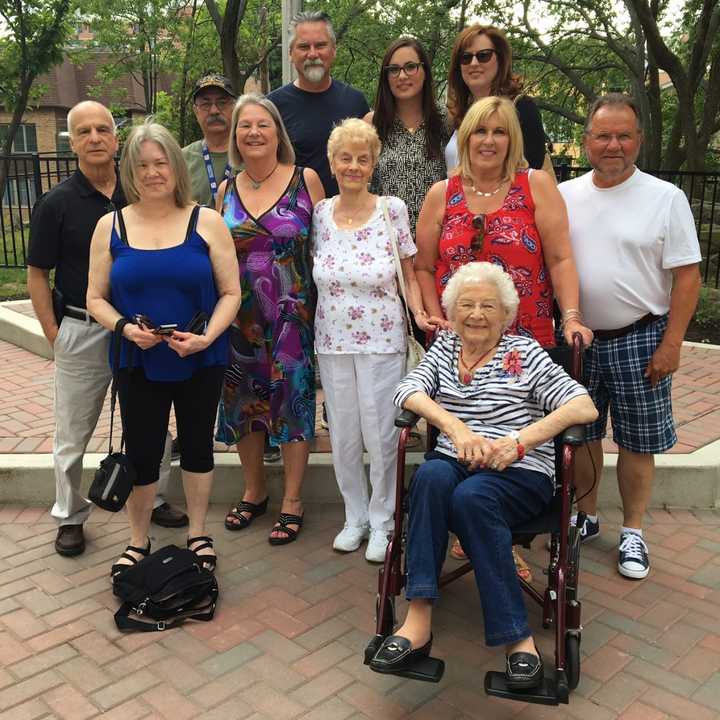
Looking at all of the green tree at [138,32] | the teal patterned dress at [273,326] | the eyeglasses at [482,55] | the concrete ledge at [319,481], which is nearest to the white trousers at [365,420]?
the teal patterned dress at [273,326]

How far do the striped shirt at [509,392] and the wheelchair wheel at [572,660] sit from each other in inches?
22.9

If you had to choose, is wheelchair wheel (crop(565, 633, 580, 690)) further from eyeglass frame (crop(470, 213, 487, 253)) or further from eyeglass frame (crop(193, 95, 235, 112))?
eyeglass frame (crop(193, 95, 235, 112))

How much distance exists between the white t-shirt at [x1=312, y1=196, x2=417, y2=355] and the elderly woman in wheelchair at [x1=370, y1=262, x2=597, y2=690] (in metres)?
0.39

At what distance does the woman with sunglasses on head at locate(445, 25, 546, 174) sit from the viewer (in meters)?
3.55

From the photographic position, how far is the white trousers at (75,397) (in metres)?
3.55

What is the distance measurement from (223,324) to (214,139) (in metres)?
1.27

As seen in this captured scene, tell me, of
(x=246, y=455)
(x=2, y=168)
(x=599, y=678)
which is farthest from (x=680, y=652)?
(x=2, y=168)

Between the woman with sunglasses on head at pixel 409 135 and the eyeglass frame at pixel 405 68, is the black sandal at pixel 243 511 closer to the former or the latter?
the woman with sunglasses on head at pixel 409 135

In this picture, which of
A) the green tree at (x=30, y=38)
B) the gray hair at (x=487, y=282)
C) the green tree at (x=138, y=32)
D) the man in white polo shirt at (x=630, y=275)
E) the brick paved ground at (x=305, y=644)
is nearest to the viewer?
the brick paved ground at (x=305, y=644)

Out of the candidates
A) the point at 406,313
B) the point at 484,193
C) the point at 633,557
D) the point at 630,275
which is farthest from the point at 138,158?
the point at 633,557

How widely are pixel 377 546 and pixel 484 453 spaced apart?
1090 mm

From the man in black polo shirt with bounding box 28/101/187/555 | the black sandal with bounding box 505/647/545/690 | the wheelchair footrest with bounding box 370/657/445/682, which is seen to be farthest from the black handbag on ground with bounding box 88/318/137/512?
the black sandal with bounding box 505/647/545/690

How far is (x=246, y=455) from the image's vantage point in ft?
13.0

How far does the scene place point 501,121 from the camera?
122 inches
